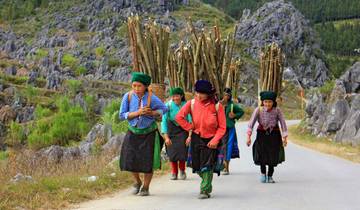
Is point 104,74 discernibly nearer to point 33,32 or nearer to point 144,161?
point 33,32

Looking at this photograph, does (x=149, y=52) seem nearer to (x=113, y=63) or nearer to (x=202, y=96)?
(x=202, y=96)

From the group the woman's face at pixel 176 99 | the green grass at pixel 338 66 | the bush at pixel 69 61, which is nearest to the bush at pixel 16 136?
the woman's face at pixel 176 99

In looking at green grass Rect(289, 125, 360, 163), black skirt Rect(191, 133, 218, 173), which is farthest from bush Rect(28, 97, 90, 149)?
black skirt Rect(191, 133, 218, 173)

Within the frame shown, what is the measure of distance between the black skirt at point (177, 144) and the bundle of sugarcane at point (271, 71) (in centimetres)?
572

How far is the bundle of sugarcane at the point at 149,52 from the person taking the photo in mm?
14195

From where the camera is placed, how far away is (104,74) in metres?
87.2

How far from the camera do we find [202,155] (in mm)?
8648

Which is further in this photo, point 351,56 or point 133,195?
point 351,56

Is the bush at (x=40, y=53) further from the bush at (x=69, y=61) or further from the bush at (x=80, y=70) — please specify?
the bush at (x=80, y=70)

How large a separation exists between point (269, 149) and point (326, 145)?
490 inches

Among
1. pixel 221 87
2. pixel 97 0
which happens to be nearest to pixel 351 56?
pixel 97 0

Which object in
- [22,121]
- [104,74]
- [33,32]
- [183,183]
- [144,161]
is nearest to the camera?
[144,161]

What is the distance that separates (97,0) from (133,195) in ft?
387

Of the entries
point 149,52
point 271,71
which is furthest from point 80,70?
point 149,52
